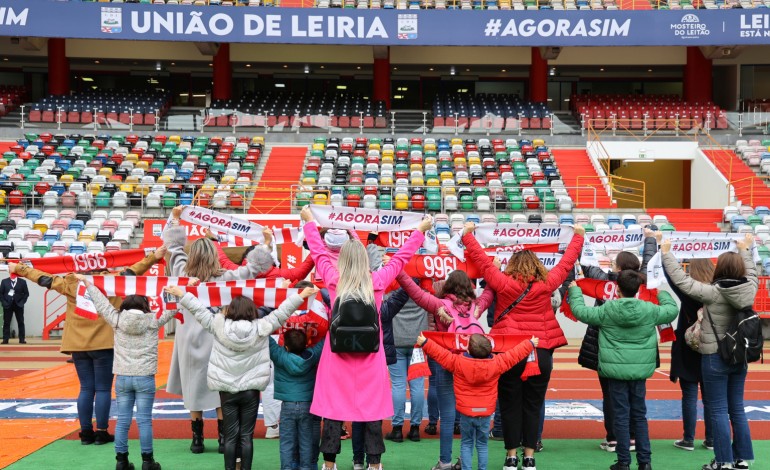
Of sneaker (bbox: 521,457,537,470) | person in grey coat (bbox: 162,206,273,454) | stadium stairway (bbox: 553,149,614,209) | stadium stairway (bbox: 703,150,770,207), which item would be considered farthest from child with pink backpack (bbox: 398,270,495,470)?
stadium stairway (bbox: 703,150,770,207)

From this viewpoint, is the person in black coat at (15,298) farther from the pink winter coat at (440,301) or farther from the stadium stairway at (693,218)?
the stadium stairway at (693,218)

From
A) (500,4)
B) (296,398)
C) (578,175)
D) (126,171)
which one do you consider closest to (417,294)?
(296,398)

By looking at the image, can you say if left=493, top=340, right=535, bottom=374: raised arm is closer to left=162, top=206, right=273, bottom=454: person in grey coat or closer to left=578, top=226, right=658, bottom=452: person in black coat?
left=578, top=226, right=658, bottom=452: person in black coat

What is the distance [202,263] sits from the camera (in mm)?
7969

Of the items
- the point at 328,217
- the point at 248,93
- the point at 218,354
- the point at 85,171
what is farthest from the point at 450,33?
the point at 218,354

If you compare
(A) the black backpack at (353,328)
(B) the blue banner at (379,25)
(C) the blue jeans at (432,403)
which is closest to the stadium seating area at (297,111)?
(B) the blue banner at (379,25)

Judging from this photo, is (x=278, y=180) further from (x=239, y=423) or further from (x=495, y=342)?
(x=239, y=423)

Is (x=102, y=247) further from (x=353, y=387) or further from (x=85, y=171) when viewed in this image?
(x=353, y=387)

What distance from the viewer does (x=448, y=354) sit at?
7.42 metres

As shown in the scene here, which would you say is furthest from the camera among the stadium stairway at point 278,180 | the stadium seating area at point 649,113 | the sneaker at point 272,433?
the stadium seating area at point 649,113

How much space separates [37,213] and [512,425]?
67.1 ft

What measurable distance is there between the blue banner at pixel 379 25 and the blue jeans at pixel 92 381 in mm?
26399

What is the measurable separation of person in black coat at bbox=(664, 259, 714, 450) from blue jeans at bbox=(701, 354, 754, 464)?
0.35 meters

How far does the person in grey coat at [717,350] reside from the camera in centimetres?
771
